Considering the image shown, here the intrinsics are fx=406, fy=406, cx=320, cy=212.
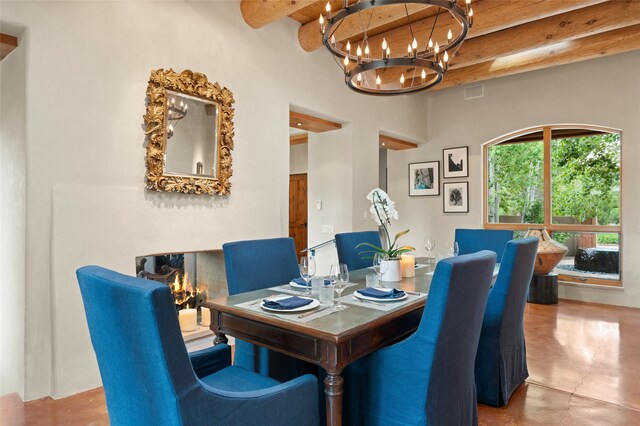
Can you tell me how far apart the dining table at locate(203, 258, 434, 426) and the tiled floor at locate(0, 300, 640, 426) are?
0.99 m

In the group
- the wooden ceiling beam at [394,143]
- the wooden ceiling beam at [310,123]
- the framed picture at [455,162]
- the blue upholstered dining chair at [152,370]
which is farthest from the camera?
the framed picture at [455,162]

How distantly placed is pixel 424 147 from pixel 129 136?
476 centimetres

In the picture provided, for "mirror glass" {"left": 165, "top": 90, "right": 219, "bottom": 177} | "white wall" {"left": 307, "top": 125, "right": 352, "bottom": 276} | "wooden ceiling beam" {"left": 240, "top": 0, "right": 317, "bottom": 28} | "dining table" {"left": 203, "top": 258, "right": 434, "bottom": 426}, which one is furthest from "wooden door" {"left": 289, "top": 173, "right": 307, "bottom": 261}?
"dining table" {"left": 203, "top": 258, "right": 434, "bottom": 426}

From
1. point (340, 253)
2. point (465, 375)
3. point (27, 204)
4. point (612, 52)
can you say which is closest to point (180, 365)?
point (465, 375)

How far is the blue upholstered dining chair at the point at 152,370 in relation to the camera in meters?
1.06

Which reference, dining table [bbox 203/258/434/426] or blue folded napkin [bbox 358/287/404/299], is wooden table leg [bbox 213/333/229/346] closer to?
dining table [bbox 203/258/434/426]

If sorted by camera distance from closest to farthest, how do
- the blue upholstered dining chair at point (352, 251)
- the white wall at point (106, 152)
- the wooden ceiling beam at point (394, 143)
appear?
1. the white wall at point (106, 152)
2. the blue upholstered dining chair at point (352, 251)
3. the wooden ceiling beam at point (394, 143)

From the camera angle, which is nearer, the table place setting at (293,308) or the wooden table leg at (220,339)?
the table place setting at (293,308)

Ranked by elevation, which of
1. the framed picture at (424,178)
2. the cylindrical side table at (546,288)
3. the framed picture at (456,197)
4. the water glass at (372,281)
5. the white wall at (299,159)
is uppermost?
the white wall at (299,159)

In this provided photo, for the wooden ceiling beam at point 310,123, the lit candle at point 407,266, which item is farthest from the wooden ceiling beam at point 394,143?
the lit candle at point 407,266

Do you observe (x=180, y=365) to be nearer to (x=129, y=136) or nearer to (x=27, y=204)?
(x=27, y=204)

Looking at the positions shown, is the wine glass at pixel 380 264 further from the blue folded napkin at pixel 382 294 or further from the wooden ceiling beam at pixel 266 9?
the wooden ceiling beam at pixel 266 9

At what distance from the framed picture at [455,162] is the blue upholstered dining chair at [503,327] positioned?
386 centimetres

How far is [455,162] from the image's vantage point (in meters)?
6.20
